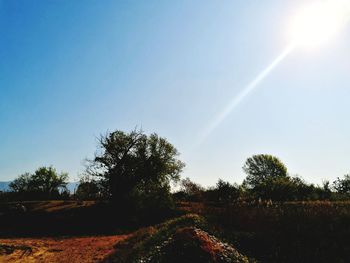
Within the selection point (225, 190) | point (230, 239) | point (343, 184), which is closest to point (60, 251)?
point (230, 239)

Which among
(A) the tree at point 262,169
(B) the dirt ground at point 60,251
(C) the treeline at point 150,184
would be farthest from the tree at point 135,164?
(A) the tree at point 262,169

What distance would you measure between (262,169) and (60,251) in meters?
65.2

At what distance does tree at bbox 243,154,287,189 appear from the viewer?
74438 mm

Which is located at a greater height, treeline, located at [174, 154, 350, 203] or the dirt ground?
treeline, located at [174, 154, 350, 203]

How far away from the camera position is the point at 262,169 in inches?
3017

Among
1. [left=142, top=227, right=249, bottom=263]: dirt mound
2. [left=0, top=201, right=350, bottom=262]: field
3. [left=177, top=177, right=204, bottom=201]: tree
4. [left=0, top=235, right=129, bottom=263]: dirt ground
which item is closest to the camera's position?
[left=142, top=227, right=249, bottom=263]: dirt mound

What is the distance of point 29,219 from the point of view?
1271 inches

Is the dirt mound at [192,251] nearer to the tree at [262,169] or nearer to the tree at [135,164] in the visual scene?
the tree at [135,164]

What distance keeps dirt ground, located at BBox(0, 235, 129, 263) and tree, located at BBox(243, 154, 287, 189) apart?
59056 millimetres

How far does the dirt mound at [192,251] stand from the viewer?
10.8 meters

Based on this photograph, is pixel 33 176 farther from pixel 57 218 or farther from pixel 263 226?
pixel 263 226

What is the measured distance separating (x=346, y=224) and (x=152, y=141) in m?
32.3

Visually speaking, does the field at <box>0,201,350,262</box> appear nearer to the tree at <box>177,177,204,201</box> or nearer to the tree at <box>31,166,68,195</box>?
the tree at <box>177,177,204,201</box>

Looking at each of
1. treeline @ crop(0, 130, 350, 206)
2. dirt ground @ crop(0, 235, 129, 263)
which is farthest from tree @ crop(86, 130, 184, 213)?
dirt ground @ crop(0, 235, 129, 263)
